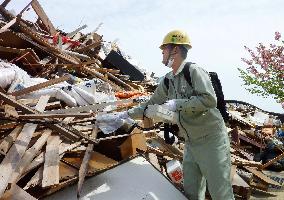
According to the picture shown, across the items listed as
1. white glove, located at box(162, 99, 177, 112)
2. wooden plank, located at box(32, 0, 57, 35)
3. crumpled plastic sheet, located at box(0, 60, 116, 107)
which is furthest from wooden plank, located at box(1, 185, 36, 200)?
wooden plank, located at box(32, 0, 57, 35)

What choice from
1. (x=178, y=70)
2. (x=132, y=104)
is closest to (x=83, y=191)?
(x=178, y=70)

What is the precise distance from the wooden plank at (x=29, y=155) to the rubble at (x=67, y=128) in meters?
0.01

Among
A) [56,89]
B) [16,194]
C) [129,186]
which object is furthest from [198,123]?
[56,89]

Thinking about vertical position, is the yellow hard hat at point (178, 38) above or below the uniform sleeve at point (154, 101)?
above

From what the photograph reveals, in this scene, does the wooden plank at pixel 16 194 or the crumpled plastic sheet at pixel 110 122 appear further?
the crumpled plastic sheet at pixel 110 122

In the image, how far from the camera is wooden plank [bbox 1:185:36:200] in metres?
3.50

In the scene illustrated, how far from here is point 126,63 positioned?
1111cm

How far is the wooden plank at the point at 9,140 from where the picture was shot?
13.5ft

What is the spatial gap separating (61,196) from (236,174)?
3614 mm

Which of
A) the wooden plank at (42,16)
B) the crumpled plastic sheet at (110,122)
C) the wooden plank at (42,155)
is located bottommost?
the wooden plank at (42,155)

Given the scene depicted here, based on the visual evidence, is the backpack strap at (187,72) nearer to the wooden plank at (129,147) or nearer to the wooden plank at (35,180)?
the wooden plank at (129,147)

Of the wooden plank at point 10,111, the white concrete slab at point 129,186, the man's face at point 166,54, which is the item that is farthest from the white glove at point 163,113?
the wooden plank at point 10,111

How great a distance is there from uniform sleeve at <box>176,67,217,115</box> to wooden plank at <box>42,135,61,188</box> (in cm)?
144

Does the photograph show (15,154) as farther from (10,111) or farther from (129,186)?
(129,186)
